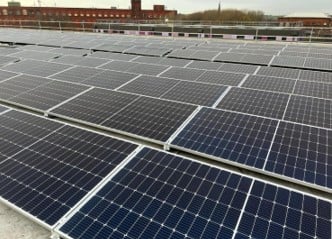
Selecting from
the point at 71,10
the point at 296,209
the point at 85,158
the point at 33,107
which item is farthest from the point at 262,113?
the point at 71,10

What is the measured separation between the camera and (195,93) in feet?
41.0

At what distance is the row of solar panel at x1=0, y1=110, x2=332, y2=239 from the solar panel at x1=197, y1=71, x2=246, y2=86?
827 cm

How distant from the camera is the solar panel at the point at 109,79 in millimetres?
13805

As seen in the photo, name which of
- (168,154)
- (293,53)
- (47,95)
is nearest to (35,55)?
(47,95)

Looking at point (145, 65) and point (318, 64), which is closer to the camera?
point (145, 65)

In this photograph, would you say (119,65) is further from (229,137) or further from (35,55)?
(229,137)

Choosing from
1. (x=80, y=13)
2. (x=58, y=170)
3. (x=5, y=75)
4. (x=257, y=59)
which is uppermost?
(x=80, y=13)

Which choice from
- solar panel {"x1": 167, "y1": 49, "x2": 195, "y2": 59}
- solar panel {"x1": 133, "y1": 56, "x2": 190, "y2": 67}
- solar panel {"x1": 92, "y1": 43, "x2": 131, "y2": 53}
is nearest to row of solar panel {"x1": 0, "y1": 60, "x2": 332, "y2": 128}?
solar panel {"x1": 133, "y1": 56, "x2": 190, "y2": 67}

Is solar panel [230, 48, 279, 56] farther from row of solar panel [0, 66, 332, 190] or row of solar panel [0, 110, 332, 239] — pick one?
row of solar panel [0, 110, 332, 239]

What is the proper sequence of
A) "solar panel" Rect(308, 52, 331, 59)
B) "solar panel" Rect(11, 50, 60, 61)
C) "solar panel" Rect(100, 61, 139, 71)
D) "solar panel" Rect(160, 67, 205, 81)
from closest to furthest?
"solar panel" Rect(160, 67, 205, 81), "solar panel" Rect(100, 61, 139, 71), "solar panel" Rect(308, 52, 331, 59), "solar panel" Rect(11, 50, 60, 61)

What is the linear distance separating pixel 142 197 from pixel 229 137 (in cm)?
382

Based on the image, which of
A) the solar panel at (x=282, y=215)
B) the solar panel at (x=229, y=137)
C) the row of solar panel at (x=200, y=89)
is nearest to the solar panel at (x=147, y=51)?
the row of solar panel at (x=200, y=89)

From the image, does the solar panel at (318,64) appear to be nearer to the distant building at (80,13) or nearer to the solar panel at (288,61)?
the solar panel at (288,61)

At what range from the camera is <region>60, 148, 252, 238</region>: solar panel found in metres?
5.14
